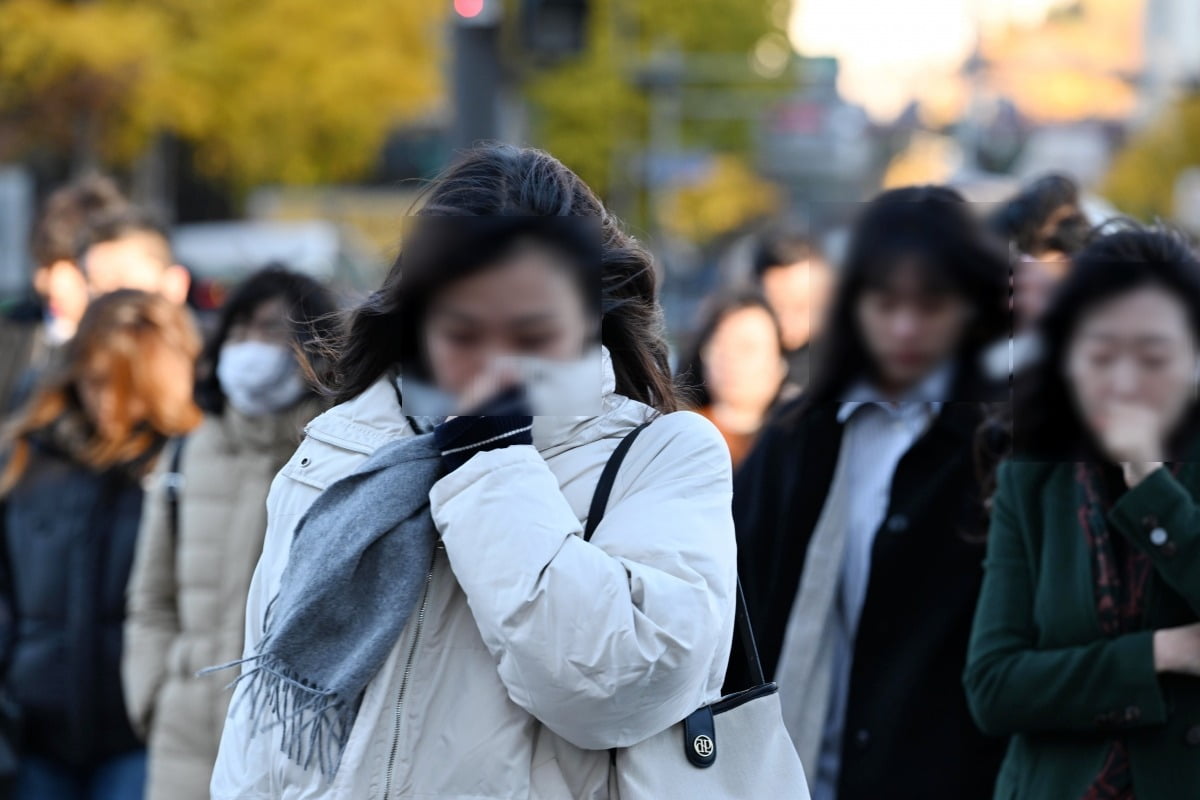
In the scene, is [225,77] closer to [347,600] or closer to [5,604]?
[5,604]

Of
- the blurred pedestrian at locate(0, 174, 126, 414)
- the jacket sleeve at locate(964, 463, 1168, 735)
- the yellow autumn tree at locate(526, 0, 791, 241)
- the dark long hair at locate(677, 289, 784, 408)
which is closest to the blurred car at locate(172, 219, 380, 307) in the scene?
the blurred pedestrian at locate(0, 174, 126, 414)

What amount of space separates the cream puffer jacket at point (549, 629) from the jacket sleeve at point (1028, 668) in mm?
918

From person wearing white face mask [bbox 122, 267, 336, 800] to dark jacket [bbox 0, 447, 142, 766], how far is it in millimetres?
232

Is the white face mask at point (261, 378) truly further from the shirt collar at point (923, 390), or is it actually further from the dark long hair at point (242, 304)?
the shirt collar at point (923, 390)

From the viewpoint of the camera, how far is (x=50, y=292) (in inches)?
267

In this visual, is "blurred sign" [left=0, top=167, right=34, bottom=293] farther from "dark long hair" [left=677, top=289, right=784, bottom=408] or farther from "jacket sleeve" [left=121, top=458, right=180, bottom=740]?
"jacket sleeve" [left=121, top=458, right=180, bottom=740]

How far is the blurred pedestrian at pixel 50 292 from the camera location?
6688 millimetres

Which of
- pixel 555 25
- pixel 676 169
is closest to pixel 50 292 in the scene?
pixel 555 25

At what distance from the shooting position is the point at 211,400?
4.80 metres

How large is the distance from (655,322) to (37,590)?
9.86 feet

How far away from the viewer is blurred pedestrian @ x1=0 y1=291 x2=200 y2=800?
5039mm

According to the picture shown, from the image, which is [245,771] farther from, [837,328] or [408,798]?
[837,328]

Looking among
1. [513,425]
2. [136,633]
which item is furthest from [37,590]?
[513,425]

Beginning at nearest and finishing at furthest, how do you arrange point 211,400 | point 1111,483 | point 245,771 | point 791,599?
point 245,771, point 1111,483, point 791,599, point 211,400
